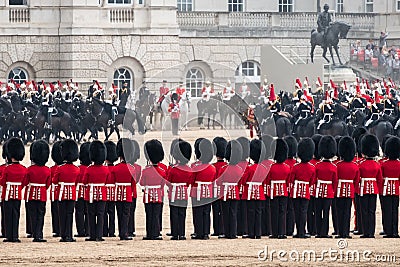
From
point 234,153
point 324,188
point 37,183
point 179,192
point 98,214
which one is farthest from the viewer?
point 234,153

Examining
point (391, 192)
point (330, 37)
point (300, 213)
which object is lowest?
point (300, 213)

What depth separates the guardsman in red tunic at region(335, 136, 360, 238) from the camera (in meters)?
18.3

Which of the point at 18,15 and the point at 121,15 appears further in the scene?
the point at 121,15

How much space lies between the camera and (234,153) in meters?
18.4

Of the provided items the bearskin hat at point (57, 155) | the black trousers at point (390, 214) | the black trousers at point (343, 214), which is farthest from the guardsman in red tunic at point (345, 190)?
the bearskin hat at point (57, 155)

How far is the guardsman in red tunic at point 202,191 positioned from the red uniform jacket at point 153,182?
38 centimetres

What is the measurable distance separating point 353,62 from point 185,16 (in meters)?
5.78

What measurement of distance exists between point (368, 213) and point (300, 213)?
849 millimetres

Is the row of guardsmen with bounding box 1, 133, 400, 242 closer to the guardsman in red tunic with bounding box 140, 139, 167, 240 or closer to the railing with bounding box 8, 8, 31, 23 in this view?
the guardsman in red tunic with bounding box 140, 139, 167, 240

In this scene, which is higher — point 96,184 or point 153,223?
point 96,184

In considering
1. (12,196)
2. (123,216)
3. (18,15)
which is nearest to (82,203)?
(123,216)

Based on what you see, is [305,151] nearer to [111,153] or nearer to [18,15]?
[111,153]

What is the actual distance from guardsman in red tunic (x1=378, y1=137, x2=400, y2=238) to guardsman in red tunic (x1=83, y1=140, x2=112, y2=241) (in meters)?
3.35

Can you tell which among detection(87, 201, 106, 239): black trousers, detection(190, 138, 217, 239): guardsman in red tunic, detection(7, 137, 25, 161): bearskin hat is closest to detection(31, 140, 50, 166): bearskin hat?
detection(7, 137, 25, 161): bearskin hat
